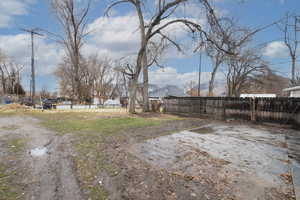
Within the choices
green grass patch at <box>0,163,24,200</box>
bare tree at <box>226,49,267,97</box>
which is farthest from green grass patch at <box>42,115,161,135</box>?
bare tree at <box>226,49,267,97</box>

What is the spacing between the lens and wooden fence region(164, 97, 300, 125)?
7.10 metres

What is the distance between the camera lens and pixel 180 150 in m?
3.80

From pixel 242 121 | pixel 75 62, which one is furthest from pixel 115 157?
pixel 75 62

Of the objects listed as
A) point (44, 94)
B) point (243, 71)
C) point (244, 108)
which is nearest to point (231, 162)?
point (244, 108)

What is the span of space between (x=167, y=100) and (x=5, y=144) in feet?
30.9

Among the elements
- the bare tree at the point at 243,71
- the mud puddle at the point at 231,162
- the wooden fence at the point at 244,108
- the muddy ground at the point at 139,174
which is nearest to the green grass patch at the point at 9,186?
the muddy ground at the point at 139,174

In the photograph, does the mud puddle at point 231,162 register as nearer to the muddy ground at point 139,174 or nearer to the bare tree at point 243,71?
the muddy ground at point 139,174

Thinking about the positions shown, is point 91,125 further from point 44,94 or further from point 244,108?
point 44,94

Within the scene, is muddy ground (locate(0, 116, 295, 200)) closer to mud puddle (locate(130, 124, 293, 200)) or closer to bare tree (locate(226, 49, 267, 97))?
mud puddle (locate(130, 124, 293, 200))

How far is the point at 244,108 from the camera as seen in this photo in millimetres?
8438

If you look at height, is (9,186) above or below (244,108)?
below

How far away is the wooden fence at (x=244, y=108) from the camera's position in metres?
→ 7.10

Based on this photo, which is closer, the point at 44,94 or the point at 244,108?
the point at 244,108

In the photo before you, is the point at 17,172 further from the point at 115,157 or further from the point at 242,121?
the point at 242,121
